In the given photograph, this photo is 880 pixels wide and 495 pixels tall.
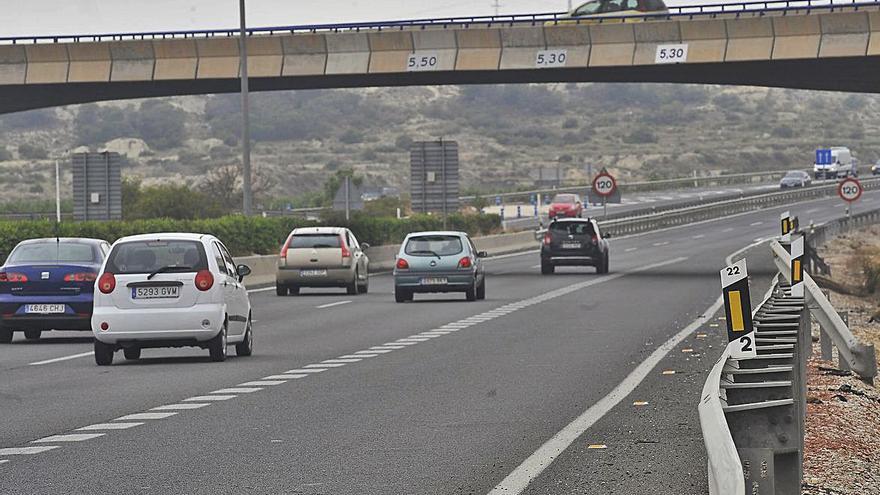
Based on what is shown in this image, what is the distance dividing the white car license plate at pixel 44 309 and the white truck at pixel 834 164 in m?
105

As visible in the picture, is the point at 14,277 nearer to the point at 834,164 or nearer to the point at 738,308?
the point at 738,308

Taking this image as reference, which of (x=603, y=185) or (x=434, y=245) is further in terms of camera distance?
(x=603, y=185)

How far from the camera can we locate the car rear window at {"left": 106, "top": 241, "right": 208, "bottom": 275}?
1970cm

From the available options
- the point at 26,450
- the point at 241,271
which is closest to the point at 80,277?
the point at 241,271

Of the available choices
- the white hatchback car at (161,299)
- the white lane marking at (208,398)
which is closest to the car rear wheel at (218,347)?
the white hatchback car at (161,299)

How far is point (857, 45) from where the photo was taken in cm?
4638

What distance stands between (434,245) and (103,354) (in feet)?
51.8

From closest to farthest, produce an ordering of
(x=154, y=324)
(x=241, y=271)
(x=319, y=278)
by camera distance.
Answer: (x=154, y=324) → (x=241, y=271) → (x=319, y=278)

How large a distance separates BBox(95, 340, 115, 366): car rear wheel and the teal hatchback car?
14505mm

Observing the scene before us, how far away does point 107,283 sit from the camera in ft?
64.0

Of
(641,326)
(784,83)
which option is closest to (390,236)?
(784,83)

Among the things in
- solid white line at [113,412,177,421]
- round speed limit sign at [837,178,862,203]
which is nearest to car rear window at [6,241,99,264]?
solid white line at [113,412,177,421]

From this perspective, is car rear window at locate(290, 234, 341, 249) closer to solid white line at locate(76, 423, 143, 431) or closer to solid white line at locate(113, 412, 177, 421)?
solid white line at locate(113, 412, 177, 421)

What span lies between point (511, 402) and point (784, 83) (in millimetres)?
41199
